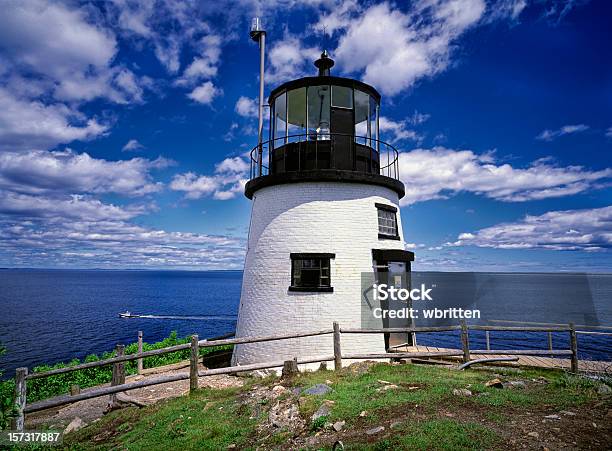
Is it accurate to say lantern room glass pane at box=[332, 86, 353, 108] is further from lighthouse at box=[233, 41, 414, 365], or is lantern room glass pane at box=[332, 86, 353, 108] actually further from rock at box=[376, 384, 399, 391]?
rock at box=[376, 384, 399, 391]

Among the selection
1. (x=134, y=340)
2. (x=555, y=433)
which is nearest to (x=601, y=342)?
(x=555, y=433)

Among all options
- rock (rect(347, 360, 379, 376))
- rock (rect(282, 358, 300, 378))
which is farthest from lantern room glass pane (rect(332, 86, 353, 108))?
rock (rect(282, 358, 300, 378))

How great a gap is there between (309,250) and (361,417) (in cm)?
660

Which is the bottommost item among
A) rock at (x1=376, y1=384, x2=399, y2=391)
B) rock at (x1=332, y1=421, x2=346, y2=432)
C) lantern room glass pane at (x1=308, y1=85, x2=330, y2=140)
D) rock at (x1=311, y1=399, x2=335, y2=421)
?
rock at (x1=332, y1=421, x2=346, y2=432)

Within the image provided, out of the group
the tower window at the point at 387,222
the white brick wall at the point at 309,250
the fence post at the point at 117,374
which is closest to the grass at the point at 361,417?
the fence post at the point at 117,374

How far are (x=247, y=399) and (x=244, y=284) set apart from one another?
5.84m

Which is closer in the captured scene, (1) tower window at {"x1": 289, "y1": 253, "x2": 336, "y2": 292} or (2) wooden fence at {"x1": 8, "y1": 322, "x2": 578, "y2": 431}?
(2) wooden fence at {"x1": 8, "y1": 322, "x2": 578, "y2": 431}

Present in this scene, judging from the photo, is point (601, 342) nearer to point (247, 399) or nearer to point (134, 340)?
point (247, 399)

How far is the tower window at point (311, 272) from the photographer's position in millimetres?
12742

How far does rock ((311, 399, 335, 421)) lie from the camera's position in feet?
23.6

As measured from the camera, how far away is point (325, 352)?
12414 millimetres

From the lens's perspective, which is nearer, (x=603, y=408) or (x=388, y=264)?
(x=603, y=408)

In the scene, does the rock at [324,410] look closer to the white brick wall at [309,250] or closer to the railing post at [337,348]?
Answer: the railing post at [337,348]

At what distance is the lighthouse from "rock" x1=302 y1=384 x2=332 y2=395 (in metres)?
3.58
